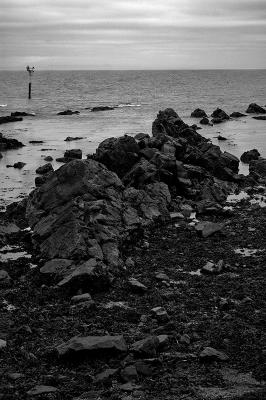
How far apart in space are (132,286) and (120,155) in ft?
47.5

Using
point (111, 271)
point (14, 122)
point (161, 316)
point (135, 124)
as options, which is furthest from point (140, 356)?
point (14, 122)

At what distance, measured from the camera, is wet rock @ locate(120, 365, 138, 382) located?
35.7 feet

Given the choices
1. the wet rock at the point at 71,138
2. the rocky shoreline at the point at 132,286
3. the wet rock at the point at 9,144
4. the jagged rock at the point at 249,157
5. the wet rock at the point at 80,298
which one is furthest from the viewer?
the wet rock at the point at 71,138

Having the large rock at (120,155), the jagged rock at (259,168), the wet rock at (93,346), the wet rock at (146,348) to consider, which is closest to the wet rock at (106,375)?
the wet rock at (93,346)

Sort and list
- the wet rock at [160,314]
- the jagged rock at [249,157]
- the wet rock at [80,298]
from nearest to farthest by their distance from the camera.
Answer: the wet rock at [160,314], the wet rock at [80,298], the jagged rock at [249,157]

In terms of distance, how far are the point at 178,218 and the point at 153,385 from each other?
1395 cm

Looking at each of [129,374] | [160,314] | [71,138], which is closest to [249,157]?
[71,138]

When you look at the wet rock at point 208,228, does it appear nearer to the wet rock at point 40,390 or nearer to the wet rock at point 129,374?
the wet rock at point 129,374

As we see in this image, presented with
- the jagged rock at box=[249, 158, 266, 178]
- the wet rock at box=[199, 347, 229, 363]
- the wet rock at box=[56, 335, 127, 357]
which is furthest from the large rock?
the wet rock at box=[199, 347, 229, 363]

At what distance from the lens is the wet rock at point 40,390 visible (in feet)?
Result: 34.1

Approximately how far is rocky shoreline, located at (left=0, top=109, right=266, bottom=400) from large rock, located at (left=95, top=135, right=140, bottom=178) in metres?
0.07

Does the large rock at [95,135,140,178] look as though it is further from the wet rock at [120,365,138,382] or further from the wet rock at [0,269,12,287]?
the wet rock at [120,365,138,382]

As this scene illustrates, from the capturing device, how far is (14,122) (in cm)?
7094

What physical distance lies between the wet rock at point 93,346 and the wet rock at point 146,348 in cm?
25
